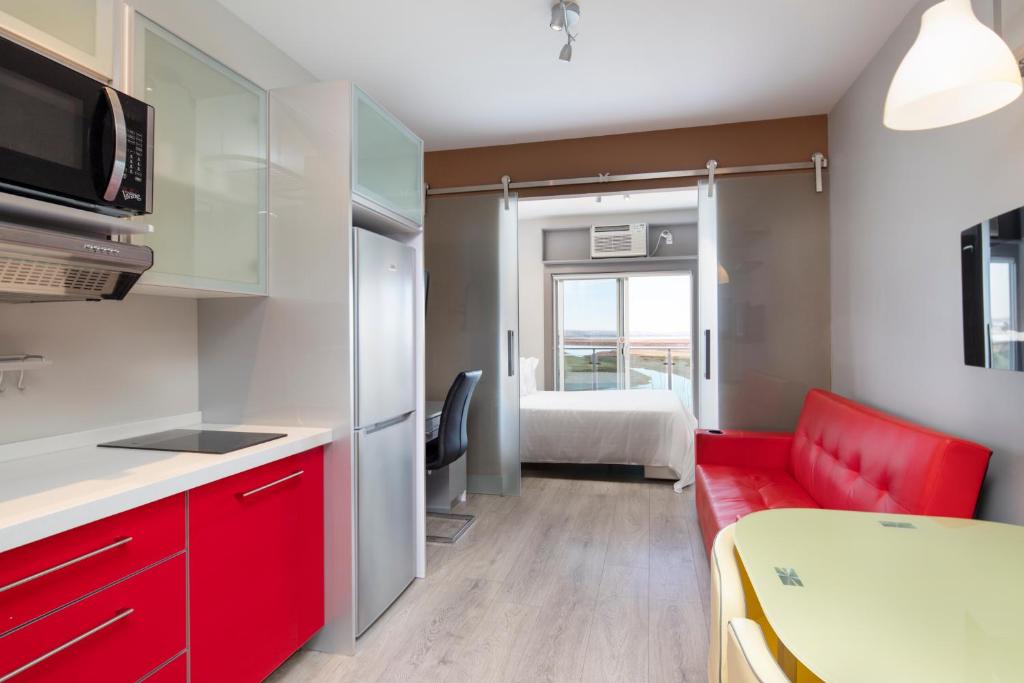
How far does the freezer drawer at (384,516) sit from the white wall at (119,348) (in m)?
0.78

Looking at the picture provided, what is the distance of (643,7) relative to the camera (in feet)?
7.83

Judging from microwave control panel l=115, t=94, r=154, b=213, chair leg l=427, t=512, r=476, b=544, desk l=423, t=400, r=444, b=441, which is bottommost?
chair leg l=427, t=512, r=476, b=544

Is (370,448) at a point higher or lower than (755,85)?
lower

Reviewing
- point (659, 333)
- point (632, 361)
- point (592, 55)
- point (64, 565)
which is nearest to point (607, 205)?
point (659, 333)

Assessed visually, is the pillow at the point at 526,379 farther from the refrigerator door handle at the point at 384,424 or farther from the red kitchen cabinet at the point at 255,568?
the red kitchen cabinet at the point at 255,568

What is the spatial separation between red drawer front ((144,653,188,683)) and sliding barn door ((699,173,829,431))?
127 inches

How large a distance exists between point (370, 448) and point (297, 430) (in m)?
0.29

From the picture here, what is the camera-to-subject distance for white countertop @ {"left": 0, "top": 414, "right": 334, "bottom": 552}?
1143mm

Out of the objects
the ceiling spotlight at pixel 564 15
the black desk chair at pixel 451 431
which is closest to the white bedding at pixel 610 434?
the black desk chair at pixel 451 431

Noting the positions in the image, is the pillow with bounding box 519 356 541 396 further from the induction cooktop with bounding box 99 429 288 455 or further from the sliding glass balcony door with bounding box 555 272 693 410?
the induction cooktop with bounding box 99 429 288 455

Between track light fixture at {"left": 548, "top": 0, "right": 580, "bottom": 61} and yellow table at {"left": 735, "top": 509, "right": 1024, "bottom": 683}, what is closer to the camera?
yellow table at {"left": 735, "top": 509, "right": 1024, "bottom": 683}

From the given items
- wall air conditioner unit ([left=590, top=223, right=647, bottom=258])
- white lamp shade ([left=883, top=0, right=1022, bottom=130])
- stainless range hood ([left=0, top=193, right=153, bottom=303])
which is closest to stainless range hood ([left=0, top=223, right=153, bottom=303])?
stainless range hood ([left=0, top=193, right=153, bottom=303])

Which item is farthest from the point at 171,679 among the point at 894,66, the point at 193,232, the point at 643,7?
the point at 894,66

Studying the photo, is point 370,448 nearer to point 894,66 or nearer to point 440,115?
point 440,115
